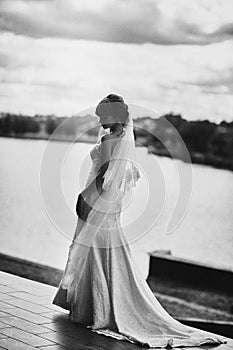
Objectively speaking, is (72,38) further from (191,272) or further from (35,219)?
(191,272)

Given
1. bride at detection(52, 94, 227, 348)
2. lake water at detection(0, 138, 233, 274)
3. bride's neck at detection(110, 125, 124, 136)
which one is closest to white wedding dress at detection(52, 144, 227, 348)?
bride at detection(52, 94, 227, 348)

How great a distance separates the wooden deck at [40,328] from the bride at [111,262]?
125 mm

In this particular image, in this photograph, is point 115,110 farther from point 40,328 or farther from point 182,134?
point 182,134

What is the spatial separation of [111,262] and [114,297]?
20 centimetres

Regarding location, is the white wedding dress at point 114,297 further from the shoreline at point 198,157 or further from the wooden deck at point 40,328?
the shoreline at point 198,157

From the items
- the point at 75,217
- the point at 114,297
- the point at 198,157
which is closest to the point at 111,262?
the point at 114,297

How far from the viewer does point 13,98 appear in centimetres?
732

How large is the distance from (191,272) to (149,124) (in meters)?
1.30

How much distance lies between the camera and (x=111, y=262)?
4.51 metres

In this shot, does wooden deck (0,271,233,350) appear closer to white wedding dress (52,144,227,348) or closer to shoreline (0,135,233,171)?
white wedding dress (52,144,227,348)

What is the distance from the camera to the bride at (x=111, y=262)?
14.6 feet

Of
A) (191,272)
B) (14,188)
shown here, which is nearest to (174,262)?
(191,272)

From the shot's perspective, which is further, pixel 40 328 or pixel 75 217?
pixel 75 217

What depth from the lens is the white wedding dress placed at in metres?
4.39
